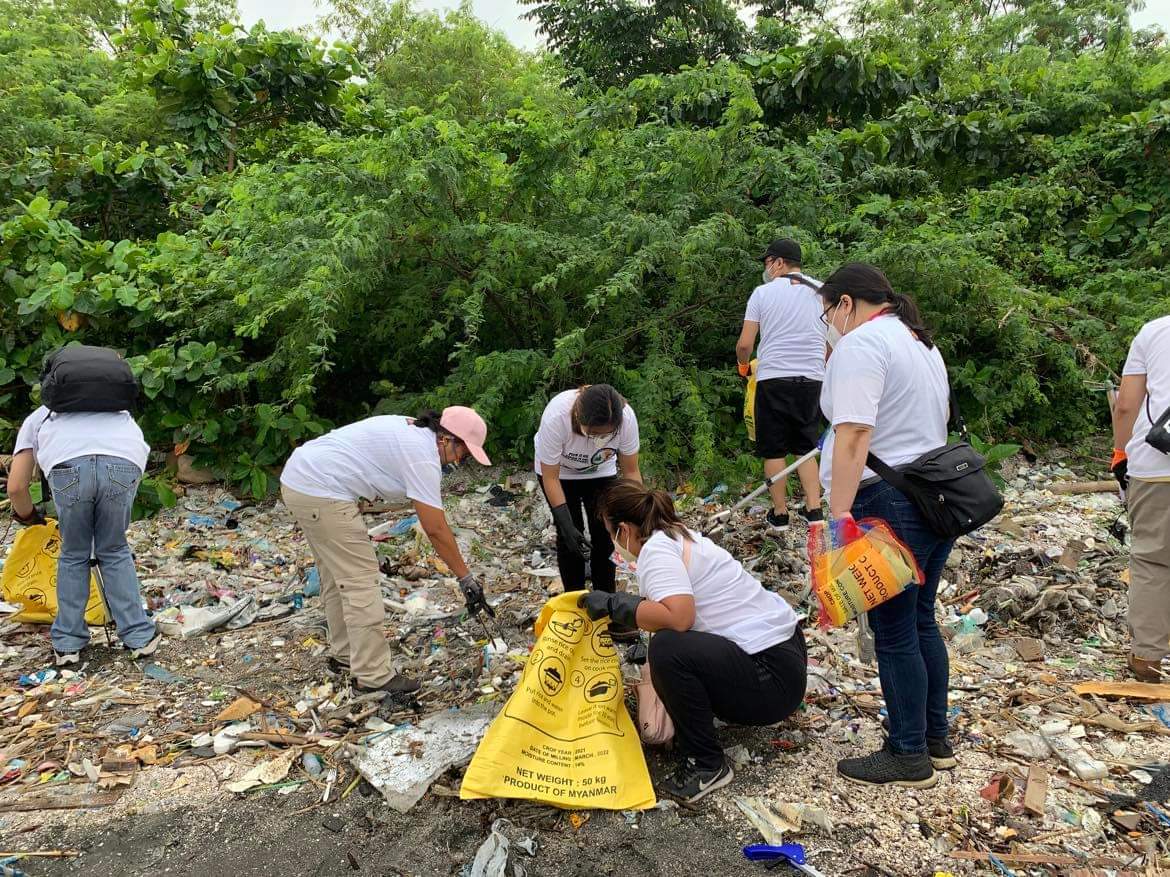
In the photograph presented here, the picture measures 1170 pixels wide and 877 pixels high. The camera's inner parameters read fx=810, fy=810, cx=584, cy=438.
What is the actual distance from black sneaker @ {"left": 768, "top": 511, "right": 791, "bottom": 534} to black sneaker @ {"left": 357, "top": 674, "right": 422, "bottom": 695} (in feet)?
8.51

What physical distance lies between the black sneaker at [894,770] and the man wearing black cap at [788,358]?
7.26 feet

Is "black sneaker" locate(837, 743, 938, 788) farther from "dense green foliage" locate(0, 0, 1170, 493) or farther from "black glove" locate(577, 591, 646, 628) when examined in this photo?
"dense green foliage" locate(0, 0, 1170, 493)

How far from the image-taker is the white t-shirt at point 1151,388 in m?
3.24

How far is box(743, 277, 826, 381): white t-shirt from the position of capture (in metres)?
4.67

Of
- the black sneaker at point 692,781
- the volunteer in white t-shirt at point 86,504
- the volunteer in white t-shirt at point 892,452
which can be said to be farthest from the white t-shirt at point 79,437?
the volunteer in white t-shirt at point 892,452

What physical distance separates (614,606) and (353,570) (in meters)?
1.27

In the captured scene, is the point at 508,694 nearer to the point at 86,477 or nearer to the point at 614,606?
the point at 614,606

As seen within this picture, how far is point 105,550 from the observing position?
4.00 meters

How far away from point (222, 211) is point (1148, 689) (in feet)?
23.6

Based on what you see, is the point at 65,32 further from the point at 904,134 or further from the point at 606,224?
the point at 904,134

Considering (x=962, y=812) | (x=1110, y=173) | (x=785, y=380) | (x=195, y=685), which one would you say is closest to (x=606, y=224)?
(x=785, y=380)

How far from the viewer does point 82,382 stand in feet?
12.8

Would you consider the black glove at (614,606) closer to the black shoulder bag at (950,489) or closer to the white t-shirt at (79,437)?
the black shoulder bag at (950,489)

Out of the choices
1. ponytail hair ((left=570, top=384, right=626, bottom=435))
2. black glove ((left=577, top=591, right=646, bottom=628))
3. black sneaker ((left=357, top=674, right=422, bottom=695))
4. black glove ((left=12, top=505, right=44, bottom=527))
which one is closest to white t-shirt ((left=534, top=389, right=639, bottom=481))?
ponytail hair ((left=570, top=384, right=626, bottom=435))
